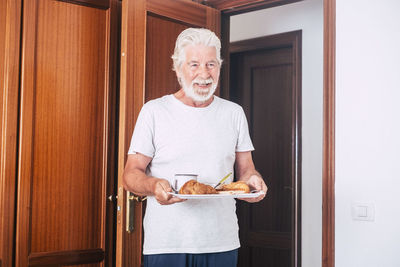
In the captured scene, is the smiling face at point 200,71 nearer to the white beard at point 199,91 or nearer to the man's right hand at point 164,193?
→ the white beard at point 199,91

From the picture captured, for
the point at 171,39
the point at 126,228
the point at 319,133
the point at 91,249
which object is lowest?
the point at 91,249

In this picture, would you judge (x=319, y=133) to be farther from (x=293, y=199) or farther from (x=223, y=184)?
(x=223, y=184)

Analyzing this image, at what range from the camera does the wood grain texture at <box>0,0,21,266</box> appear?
96.1 inches

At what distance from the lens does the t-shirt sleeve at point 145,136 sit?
1.84 meters

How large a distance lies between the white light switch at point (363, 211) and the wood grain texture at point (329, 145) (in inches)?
4.0

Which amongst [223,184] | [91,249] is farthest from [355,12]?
[91,249]

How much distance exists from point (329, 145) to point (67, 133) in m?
1.36

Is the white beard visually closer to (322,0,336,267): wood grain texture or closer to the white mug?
the white mug

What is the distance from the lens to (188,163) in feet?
5.96

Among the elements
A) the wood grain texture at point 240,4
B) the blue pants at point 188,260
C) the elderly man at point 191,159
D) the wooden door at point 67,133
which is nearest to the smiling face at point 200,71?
the elderly man at point 191,159

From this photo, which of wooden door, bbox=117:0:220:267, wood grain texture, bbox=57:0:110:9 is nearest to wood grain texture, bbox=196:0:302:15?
wooden door, bbox=117:0:220:267

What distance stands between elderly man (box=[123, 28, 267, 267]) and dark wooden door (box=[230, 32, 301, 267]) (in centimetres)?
199

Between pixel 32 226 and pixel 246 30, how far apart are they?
2471 mm

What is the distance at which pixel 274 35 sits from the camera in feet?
13.0
